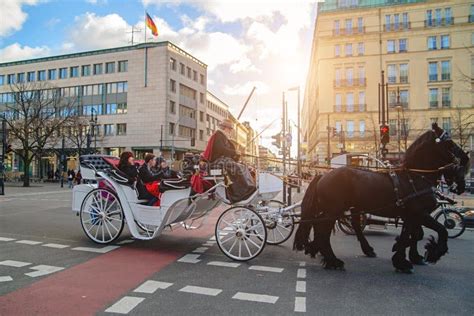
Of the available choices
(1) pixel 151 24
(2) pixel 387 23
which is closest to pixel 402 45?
(2) pixel 387 23

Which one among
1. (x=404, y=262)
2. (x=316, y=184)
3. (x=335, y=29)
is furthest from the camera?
(x=335, y=29)

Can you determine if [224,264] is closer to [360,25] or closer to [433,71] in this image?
[433,71]

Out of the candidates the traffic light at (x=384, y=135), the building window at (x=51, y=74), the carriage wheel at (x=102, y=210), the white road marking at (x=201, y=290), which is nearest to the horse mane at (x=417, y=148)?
the white road marking at (x=201, y=290)

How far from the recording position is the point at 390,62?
56.9 m

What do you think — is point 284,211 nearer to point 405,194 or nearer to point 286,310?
point 405,194

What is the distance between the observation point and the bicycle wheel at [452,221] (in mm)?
8648

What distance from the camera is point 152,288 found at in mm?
4754

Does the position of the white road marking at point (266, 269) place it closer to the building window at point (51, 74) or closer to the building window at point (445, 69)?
the building window at point (445, 69)

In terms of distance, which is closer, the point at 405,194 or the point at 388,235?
the point at 405,194

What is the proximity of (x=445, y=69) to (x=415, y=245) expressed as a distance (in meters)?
58.9

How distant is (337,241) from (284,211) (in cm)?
227

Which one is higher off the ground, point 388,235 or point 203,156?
point 203,156

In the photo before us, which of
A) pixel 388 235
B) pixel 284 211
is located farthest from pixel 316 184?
pixel 388 235

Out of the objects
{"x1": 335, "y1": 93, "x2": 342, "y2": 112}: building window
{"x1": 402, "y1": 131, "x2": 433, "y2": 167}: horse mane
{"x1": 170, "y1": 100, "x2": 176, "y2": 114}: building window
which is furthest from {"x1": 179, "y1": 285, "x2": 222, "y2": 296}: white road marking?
{"x1": 335, "y1": 93, "x2": 342, "y2": 112}: building window
